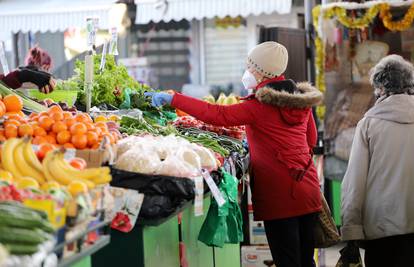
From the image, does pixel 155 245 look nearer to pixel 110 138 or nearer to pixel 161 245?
pixel 161 245

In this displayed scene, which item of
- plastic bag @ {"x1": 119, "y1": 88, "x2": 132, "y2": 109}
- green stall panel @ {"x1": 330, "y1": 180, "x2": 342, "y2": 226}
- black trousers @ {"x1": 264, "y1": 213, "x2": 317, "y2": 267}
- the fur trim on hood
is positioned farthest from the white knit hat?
green stall panel @ {"x1": 330, "y1": 180, "x2": 342, "y2": 226}

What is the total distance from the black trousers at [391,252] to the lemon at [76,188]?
2.86m

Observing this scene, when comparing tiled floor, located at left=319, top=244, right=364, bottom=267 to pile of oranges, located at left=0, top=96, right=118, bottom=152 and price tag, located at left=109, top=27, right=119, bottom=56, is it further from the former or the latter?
pile of oranges, located at left=0, top=96, right=118, bottom=152

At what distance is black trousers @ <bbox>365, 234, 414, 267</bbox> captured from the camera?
16.2ft

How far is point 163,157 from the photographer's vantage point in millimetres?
3916

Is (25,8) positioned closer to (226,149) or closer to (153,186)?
(226,149)

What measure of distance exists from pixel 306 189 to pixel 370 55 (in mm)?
3419

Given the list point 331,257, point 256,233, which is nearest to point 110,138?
point 256,233

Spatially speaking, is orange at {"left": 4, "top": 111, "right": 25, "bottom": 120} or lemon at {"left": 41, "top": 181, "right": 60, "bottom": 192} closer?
lemon at {"left": 41, "top": 181, "right": 60, "bottom": 192}

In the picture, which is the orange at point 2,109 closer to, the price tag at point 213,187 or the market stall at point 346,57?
the price tag at point 213,187

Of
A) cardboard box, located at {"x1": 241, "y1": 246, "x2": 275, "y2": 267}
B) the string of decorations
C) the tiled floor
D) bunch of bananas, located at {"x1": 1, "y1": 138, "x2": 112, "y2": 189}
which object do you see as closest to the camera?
bunch of bananas, located at {"x1": 1, "y1": 138, "x2": 112, "y2": 189}

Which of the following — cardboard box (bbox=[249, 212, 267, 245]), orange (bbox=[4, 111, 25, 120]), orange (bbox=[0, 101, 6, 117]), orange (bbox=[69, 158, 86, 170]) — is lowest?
cardboard box (bbox=[249, 212, 267, 245])

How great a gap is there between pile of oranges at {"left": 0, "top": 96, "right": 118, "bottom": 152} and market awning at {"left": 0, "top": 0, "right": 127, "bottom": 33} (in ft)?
25.6

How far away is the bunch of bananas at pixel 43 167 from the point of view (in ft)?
9.25
